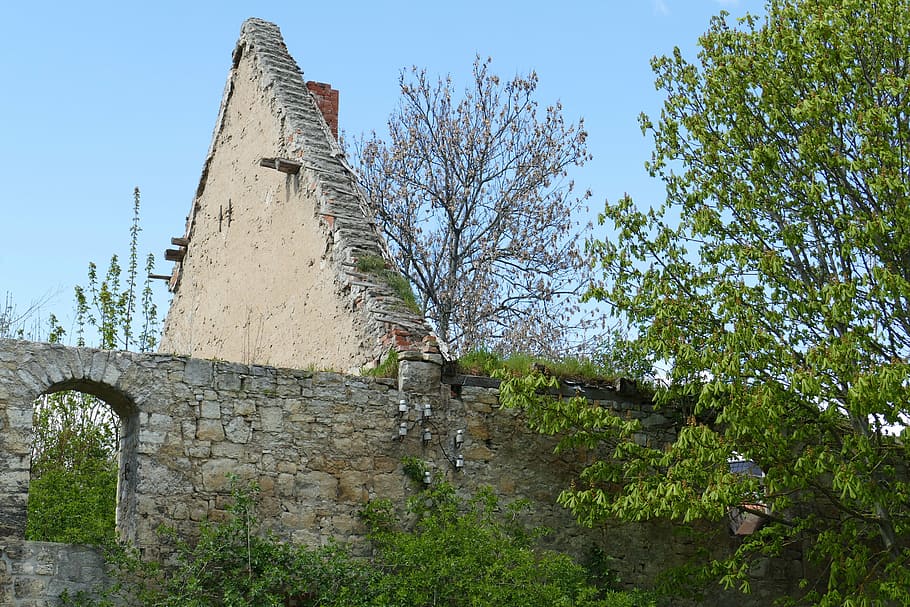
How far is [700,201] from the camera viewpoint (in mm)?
10992

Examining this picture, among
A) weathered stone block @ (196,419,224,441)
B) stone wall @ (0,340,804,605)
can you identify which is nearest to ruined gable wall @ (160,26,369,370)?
stone wall @ (0,340,804,605)

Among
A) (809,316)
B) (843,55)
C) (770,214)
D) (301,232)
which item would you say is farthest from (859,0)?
(301,232)

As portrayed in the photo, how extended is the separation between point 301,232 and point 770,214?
4.86 meters

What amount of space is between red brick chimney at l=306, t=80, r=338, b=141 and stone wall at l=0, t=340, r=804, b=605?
5.42 meters

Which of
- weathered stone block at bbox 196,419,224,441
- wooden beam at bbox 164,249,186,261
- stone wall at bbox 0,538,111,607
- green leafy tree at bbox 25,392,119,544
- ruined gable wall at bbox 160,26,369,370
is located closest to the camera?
stone wall at bbox 0,538,111,607

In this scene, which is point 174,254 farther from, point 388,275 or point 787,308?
point 787,308

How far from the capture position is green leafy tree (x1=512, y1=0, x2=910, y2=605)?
378 inches

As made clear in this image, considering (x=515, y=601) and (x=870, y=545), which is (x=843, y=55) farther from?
(x=515, y=601)

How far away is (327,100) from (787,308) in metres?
6.96

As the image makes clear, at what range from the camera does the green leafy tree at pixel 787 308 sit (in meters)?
9.60

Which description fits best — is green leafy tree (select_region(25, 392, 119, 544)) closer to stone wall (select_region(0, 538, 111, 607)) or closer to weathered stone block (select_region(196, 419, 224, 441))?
stone wall (select_region(0, 538, 111, 607))

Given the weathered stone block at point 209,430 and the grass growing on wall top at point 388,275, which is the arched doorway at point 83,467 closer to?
the weathered stone block at point 209,430

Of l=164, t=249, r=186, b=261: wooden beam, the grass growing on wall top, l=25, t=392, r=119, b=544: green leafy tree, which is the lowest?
l=25, t=392, r=119, b=544: green leafy tree

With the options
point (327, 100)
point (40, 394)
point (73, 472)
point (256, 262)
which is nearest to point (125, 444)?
point (40, 394)
